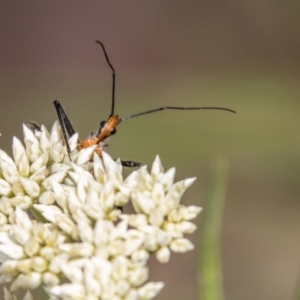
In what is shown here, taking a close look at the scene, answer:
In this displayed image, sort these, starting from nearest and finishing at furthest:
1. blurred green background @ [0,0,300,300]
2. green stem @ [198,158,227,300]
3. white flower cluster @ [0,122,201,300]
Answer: white flower cluster @ [0,122,201,300] → green stem @ [198,158,227,300] → blurred green background @ [0,0,300,300]

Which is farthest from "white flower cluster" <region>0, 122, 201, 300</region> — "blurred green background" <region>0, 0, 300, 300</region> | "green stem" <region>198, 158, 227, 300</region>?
"blurred green background" <region>0, 0, 300, 300</region>

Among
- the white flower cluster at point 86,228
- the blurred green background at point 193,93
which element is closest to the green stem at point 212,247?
the white flower cluster at point 86,228

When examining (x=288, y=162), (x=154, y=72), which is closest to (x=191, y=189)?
(x=288, y=162)

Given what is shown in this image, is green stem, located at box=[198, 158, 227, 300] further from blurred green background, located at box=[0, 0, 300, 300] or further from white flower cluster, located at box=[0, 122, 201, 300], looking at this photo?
blurred green background, located at box=[0, 0, 300, 300]

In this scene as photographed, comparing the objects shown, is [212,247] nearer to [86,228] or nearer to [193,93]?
[86,228]

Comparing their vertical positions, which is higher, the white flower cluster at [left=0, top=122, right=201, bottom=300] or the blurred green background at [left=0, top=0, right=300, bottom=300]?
the blurred green background at [left=0, top=0, right=300, bottom=300]

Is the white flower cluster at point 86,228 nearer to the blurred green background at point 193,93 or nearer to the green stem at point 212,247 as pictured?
the green stem at point 212,247

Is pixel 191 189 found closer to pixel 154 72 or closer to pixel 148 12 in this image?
pixel 154 72
